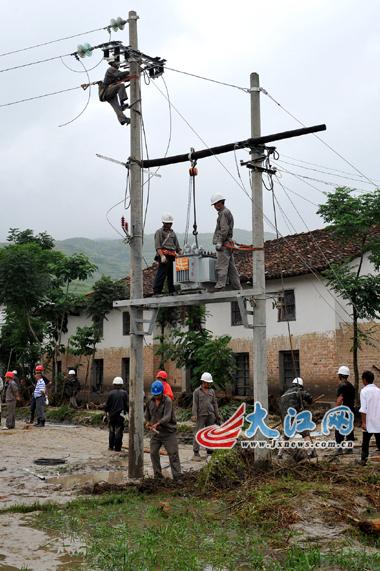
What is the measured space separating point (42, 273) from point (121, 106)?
1902 cm

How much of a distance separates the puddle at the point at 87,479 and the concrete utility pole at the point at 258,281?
294 cm

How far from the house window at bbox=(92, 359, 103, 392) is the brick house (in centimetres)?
594

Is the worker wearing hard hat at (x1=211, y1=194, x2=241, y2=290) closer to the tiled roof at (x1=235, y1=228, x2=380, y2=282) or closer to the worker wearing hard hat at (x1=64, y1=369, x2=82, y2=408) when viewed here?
the tiled roof at (x1=235, y1=228, x2=380, y2=282)

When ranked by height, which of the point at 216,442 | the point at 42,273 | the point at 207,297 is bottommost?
the point at 216,442

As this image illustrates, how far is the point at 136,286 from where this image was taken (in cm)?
1277

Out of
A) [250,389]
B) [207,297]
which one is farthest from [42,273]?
[207,297]

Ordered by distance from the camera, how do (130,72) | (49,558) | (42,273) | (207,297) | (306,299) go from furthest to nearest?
(42,273), (306,299), (130,72), (207,297), (49,558)

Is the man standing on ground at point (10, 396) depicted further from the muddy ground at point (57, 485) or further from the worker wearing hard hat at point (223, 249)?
the worker wearing hard hat at point (223, 249)

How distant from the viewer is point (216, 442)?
39.6 ft

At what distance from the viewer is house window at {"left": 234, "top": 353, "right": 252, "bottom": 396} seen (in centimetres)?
2714

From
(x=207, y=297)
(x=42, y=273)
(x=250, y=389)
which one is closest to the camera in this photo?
(x=207, y=297)

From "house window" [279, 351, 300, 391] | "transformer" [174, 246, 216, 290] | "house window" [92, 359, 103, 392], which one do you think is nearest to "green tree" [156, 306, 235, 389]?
"house window" [279, 351, 300, 391]

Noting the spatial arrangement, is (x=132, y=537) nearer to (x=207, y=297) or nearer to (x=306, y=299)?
(x=207, y=297)

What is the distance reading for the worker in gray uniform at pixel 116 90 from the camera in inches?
512
